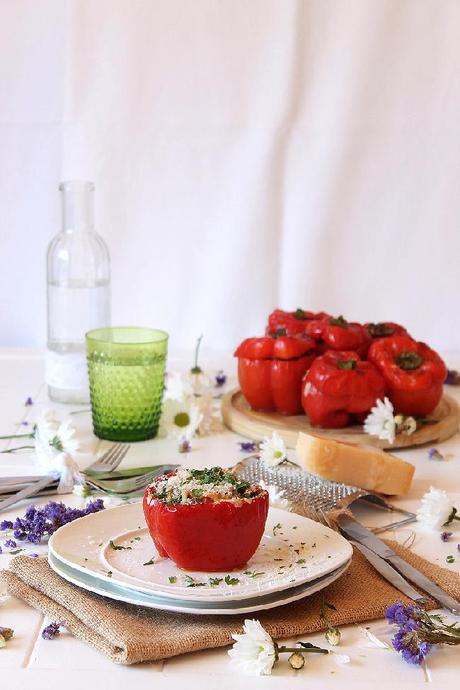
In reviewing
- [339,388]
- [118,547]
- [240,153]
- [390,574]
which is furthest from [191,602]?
[240,153]

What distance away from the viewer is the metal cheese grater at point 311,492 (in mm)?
1300

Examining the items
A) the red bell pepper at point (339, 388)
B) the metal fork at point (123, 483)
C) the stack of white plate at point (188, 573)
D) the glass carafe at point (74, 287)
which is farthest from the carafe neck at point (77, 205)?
the stack of white plate at point (188, 573)

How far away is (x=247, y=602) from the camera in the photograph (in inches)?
38.8

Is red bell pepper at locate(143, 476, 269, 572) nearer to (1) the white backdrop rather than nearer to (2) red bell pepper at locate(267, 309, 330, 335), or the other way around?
(2) red bell pepper at locate(267, 309, 330, 335)

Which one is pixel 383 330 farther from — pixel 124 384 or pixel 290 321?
pixel 124 384

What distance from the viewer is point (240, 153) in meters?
2.38

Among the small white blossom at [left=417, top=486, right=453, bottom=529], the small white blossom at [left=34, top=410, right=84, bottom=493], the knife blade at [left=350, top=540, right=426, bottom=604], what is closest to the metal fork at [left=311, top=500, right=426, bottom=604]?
the knife blade at [left=350, top=540, right=426, bottom=604]

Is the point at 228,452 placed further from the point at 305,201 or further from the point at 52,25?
the point at 52,25

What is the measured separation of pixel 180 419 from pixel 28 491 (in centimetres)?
42

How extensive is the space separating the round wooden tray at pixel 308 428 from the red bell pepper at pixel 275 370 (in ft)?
0.08

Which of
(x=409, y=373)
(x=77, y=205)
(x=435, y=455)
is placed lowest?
(x=435, y=455)

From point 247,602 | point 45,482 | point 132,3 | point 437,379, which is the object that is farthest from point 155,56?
point 247,602

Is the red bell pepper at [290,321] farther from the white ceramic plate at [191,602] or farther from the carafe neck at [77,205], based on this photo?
the white ceramic plate at [191,602]

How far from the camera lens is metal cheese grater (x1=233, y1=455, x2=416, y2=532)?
51.2 inches
